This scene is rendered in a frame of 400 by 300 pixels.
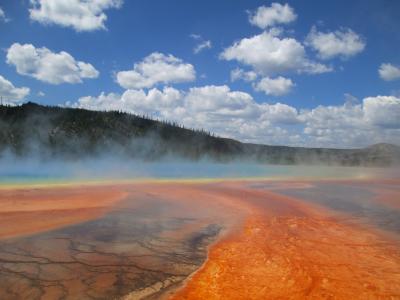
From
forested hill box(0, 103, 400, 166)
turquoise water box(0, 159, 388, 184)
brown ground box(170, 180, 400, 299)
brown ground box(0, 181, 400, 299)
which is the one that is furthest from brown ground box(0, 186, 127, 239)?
forested hill box(0, 103, 400, 166)

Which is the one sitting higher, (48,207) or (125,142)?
(125,142)

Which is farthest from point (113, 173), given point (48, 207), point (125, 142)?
point (125, 142)

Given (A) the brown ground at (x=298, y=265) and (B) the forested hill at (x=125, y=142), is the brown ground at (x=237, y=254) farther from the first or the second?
(B) the forested hill at (x=125, y=142)

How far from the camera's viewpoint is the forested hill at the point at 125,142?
39156mm

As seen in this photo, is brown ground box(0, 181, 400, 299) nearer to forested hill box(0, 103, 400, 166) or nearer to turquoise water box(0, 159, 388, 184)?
turquoise water box(0, 159, 388, 184)

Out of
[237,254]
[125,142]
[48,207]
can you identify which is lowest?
[48,207]

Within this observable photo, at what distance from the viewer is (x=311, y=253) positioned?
5.73 meters

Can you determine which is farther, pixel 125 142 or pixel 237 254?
pixel 125 142

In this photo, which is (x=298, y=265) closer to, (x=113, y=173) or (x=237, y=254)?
(x=237, y=254)

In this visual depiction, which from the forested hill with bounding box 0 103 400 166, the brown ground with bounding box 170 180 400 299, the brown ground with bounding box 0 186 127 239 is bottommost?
the brown ground with bounding box 0 186 127 239

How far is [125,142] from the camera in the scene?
4703 cm

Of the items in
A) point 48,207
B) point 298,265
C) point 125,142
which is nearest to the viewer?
point 298,265

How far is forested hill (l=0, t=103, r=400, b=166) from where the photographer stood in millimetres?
39156

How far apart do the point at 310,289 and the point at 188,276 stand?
149 cm
